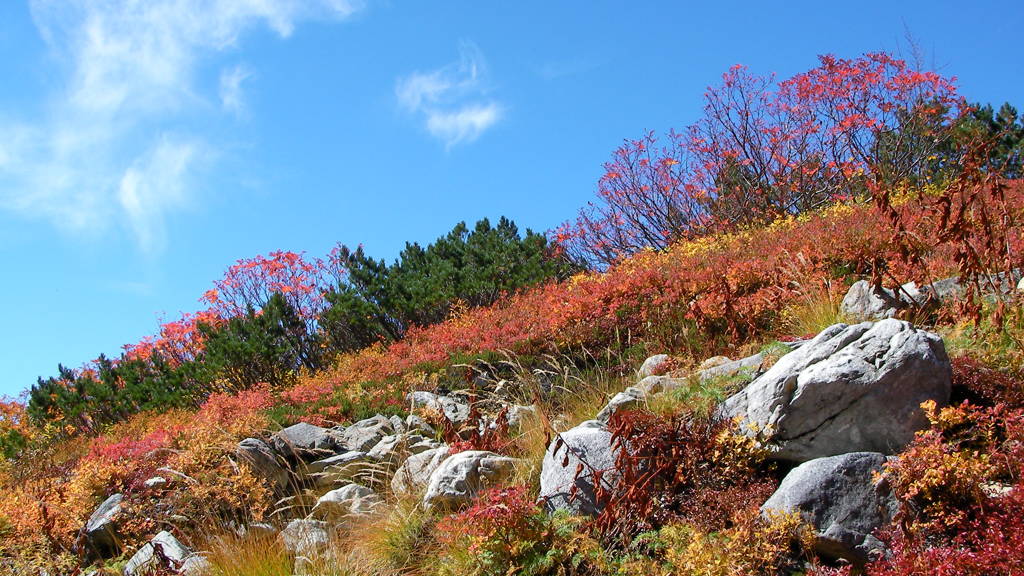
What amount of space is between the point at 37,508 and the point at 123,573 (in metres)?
1.60

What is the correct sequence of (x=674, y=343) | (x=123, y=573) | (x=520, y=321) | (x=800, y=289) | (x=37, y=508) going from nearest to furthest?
(x=123, y=573) → (x=37, y=508) → (x=800, y=289) → (x=674, y=343) → (x=520, y=321)

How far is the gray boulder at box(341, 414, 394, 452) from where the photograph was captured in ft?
25.9

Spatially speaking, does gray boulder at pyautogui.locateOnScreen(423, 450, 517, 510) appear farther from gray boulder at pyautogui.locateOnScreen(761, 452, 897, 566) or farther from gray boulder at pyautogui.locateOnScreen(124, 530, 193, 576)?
gray boulder at pyautogui.locateOnScreen(761, 452, 897, 566)

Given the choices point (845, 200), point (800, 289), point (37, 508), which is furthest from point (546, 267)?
point (37, 508)

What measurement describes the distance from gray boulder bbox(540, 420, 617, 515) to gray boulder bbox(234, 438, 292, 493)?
313cm

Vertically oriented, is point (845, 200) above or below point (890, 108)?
below

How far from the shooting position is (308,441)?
7758 millimetres

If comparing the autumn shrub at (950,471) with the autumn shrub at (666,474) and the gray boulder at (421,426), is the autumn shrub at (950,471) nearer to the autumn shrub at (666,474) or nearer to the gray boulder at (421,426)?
the autumn shrub at (666,474)

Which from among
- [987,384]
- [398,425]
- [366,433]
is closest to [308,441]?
[366,433]

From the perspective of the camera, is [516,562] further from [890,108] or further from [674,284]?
[890,108]

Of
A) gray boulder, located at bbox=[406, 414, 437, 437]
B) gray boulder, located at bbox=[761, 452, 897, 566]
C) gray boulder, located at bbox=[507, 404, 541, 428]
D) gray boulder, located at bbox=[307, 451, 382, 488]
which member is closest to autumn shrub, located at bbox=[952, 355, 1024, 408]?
gray boulder, located at bbox=[761, 452, 897, 566]

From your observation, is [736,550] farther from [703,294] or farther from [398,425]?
[703,294]

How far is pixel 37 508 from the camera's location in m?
6.61

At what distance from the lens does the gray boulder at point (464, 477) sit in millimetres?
5449
